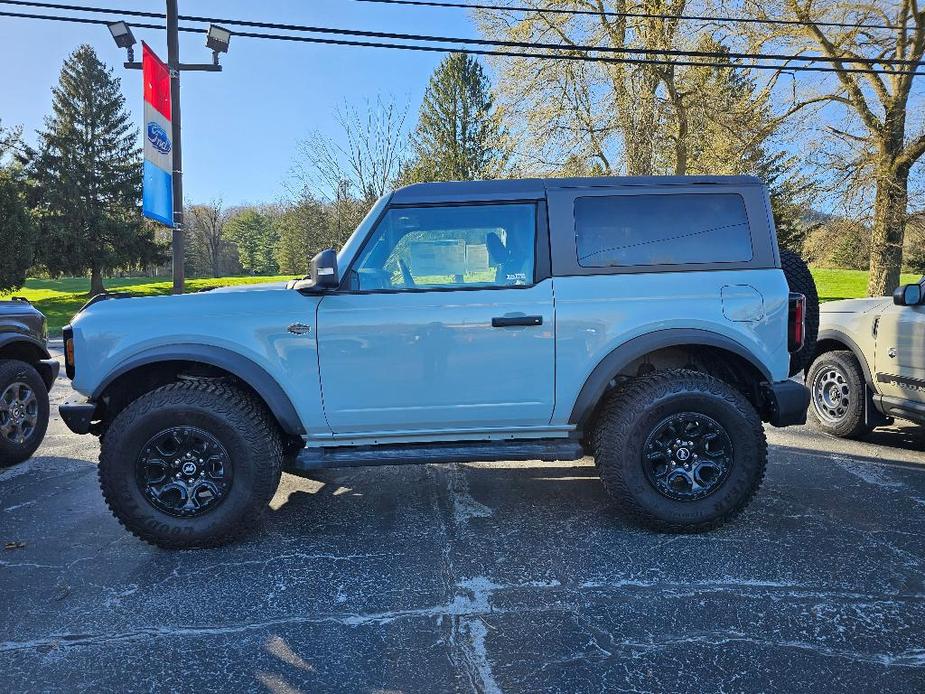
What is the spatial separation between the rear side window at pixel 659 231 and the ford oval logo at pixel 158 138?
26.9 ft

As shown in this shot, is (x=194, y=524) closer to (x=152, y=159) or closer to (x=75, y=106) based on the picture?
→ (x=152, y=159)

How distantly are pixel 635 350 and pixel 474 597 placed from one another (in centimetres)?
160

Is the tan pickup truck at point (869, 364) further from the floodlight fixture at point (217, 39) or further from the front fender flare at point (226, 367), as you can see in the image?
the floodlight fixture at point (217, 39)

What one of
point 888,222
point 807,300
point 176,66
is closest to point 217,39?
point 176,66

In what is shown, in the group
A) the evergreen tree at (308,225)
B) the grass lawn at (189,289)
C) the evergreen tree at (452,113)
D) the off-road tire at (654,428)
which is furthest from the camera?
the evergreen tree at (452,113)

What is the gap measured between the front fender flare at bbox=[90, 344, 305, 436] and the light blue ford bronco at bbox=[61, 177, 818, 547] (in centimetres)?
1

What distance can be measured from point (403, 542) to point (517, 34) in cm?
1982

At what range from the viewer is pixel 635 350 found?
11.1 ft

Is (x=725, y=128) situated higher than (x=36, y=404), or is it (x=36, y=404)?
(x=725, y=128)

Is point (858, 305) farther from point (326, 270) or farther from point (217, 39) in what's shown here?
point (217, 39)

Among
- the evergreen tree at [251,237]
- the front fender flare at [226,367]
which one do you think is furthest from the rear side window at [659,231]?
the evergreen tree at [251,237]

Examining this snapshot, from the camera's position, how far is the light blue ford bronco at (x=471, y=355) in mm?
3287

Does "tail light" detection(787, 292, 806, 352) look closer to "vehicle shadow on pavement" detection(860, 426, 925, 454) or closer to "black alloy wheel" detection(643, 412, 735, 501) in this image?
"black alloy wheel" detection(643, 412, 735, 501)

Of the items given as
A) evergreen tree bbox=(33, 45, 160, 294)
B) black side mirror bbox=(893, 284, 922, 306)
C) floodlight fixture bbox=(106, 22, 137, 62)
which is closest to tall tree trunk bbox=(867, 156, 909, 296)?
black side mirror bbox=(893, 284, 922, 306)
